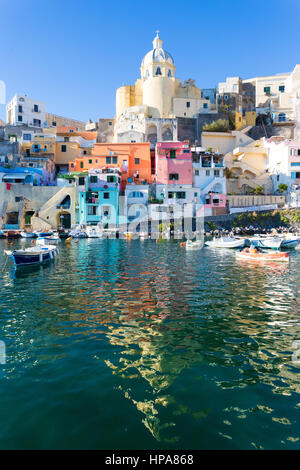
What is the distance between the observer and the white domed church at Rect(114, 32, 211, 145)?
201ft

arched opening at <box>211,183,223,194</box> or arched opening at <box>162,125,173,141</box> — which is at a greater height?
arched opening at <box>162,125,173,141</box>

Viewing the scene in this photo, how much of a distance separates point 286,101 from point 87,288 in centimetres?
7010

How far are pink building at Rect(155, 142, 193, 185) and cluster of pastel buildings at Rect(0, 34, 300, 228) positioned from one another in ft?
0.57

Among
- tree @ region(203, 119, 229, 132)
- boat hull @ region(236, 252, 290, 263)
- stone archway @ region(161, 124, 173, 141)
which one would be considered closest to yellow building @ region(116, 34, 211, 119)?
stone archway @ region(161, 124, 173, 141)

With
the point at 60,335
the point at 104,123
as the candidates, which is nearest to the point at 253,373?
the point at 60,335

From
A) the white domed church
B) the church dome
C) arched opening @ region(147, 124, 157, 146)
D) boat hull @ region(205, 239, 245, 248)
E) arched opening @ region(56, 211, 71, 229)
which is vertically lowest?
boat hull @ region(205, 239, 245, 248)

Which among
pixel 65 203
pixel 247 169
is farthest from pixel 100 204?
pixel 247 169

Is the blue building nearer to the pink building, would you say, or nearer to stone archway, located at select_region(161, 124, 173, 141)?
the pink building

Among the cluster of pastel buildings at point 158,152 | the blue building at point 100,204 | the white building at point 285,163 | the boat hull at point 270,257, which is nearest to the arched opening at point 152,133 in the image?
the cluster of pastel buildings at point 158,152

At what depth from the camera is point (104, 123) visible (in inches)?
2744

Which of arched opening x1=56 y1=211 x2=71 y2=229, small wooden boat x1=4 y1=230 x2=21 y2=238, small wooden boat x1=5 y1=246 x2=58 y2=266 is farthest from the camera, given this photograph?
arched opening x1=56 y1=211 x2=71 y2=229

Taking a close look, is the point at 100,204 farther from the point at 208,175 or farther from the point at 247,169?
the point at 247,169
